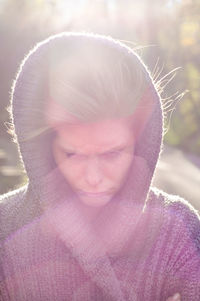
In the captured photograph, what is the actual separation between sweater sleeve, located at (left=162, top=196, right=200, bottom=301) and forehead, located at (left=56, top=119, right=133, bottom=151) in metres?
0.47

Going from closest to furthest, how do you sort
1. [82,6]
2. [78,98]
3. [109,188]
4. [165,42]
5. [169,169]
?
[78,98] < [109,188] < [169,169] < [165,42] < [82,6]

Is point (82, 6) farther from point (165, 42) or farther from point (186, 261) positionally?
point (186, 261)

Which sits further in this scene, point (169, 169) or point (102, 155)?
point (169, 169)

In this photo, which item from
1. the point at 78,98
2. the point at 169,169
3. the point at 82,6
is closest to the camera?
the point at 78,98

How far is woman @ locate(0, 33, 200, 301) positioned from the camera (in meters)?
1.80

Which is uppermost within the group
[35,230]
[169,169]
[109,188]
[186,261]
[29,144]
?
[29,144]

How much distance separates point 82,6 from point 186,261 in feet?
92.8

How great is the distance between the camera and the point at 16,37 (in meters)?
25.2

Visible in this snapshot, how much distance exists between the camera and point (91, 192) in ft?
6.12

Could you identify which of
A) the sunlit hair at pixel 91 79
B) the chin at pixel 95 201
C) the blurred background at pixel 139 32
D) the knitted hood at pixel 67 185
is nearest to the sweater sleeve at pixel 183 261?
the knitted hood at pixel 67 185

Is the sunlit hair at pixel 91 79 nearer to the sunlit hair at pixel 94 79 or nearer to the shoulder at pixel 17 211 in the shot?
the sunlit hair at pixel 94 79

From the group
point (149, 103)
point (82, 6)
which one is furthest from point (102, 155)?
point (82, 6)

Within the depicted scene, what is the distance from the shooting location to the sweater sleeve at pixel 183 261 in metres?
1.91

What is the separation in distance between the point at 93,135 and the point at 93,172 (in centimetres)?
15
